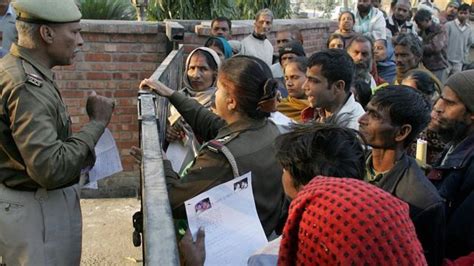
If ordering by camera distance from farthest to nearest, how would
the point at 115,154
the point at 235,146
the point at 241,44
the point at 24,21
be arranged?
1. the point at 241,44
2. the point at 115,154
3. the point at 24,21
4. the point at 235,146

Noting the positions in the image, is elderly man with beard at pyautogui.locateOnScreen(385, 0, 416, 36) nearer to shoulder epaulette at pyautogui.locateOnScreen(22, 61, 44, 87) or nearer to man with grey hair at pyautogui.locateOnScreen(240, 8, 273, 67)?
man with grey hair at pyautogui.locateOnScreen(240, 8, 273, 67)

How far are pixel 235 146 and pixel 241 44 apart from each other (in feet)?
14.4

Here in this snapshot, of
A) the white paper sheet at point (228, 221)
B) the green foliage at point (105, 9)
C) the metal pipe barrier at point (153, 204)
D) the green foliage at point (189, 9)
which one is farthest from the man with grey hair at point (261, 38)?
the white paper sheet at point (228, 221)

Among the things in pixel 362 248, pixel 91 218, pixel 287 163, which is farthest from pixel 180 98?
pixel 91 218

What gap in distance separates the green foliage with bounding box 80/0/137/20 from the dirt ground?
9.89ft

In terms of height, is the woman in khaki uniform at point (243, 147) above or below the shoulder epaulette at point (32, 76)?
below

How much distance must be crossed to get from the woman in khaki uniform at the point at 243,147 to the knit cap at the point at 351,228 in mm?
866

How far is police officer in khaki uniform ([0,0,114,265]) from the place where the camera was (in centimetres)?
221

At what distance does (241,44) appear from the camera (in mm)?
6402

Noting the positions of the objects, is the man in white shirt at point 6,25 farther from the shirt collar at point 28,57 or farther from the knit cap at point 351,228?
the knit cap at point 351,228

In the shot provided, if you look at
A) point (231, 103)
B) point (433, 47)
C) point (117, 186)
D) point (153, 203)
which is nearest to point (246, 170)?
point (231, 103)

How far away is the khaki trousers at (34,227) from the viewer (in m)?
2.38

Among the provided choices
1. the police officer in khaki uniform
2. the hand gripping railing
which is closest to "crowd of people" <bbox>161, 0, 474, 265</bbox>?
the hand gripping railing

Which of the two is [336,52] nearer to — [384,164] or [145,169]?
[384,164]
